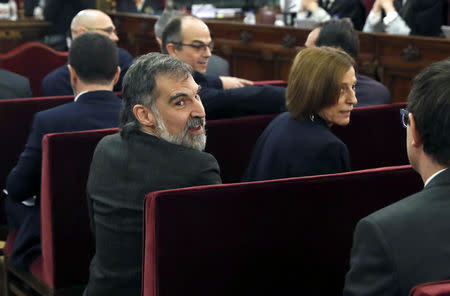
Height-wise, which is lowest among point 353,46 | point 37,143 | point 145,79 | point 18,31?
point 18,31

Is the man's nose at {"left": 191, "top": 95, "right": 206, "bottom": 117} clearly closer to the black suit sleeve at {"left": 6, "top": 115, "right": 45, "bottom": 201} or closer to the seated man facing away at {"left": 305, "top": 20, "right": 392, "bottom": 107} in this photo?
the black suit sleeve at {"left": 6, "top": 115, "right": 45, "bottom": 201}

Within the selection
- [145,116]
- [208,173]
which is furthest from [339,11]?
[208,173]

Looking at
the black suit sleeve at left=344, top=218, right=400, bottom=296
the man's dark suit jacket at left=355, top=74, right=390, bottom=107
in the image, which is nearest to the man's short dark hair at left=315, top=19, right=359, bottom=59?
the man's dark suit jacket at left=355, top=74, right=390, bottom=107

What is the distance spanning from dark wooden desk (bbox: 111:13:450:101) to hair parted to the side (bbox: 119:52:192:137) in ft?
10.7

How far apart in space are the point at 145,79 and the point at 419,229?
3.60 feet

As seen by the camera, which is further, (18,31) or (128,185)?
(18,31)

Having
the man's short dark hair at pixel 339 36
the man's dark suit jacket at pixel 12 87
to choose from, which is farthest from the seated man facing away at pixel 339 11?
the man's dark suit jacket at pixel 12 87

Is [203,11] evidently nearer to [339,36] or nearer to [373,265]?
[339,36]

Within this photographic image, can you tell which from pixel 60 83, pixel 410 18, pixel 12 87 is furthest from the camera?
pixel 410 18

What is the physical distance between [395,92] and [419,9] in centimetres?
87

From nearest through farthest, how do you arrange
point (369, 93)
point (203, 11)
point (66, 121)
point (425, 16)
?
point (66, 121)
point (369, 93)
point (425, 16)
point (203, 11)

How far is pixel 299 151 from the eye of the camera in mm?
2756

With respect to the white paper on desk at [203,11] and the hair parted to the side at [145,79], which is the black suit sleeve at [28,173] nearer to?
the hair parted to the side at [145,79]

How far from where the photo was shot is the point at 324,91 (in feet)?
9.29
